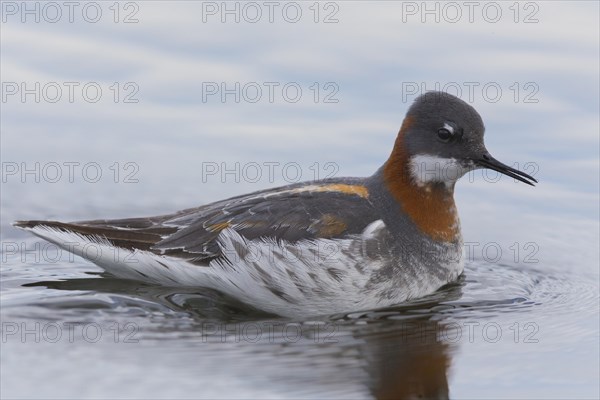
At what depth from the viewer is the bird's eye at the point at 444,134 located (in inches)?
407

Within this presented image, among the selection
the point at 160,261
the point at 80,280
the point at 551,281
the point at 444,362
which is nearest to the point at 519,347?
the point at 444,362

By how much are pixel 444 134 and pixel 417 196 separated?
1.94 feet

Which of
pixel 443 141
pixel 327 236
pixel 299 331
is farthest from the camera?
pixel 443 141

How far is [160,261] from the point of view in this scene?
10062mm

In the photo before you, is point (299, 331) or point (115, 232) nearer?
point (299, 331)

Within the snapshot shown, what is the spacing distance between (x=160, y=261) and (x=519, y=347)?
312cm

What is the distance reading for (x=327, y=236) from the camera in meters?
9.87

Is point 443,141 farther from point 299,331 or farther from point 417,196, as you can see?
point 299,331

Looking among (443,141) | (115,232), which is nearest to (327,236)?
(443,141)

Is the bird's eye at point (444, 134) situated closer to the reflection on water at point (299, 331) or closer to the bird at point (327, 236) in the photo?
the bird at point (327, 236)

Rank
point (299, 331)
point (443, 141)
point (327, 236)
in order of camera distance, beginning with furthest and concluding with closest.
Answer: point (443, 141) → point (327, 236) → point (299, 331)

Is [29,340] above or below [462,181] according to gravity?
below

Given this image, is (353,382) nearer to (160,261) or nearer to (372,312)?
(372,312)

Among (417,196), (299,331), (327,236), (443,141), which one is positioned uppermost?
(443,141)
